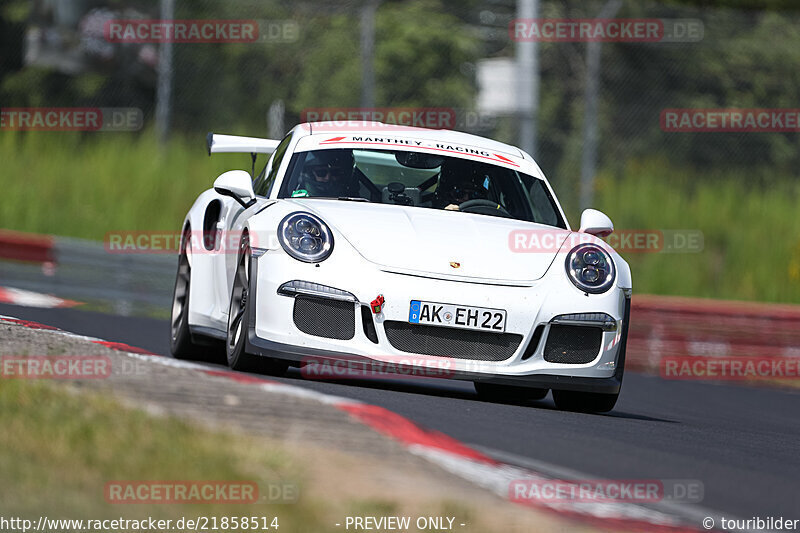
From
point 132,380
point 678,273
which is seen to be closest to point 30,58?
point 678,273

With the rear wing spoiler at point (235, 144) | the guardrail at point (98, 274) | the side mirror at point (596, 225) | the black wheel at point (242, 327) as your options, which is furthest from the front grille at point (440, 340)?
the guardrail at point (98, 274)

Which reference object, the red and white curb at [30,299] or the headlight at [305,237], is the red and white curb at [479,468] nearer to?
the headlight at [305,237]

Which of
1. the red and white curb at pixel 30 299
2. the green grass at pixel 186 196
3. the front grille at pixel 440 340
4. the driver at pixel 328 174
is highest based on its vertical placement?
the green grass at pixel 186 196

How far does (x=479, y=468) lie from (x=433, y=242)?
262 centimetres

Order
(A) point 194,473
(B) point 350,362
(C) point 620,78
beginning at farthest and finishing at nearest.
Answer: (C) point 620,78, (B) point 350,362, (A) point 194,473

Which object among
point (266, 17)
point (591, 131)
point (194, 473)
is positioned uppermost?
point (266, 17)

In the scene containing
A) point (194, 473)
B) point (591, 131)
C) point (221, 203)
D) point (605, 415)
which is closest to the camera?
point (194, 473)

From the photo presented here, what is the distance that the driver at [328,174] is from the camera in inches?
311

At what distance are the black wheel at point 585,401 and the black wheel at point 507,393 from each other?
0.53 meters

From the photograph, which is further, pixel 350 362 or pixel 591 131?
pixel 591 131

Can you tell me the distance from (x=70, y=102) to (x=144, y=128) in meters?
1.35

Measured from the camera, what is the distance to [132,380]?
535 centimetres

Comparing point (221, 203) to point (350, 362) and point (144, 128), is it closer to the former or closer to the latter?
point (350, 362)

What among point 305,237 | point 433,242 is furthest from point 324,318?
point 433,242
